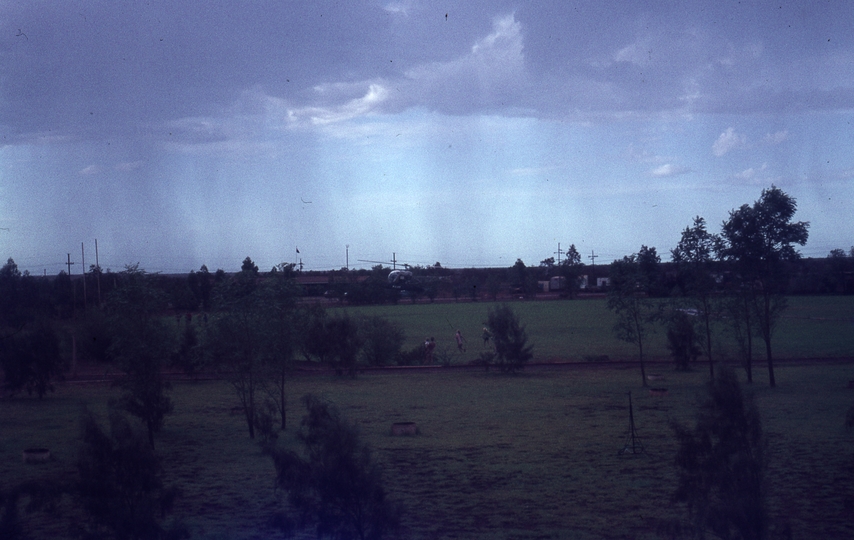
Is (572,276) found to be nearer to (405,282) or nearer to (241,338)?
(405,282)

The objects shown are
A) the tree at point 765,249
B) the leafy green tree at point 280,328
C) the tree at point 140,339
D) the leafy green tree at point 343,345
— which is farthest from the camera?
the leafy green tree at point 343,345

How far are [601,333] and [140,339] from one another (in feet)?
119

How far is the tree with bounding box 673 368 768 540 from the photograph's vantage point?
601cm

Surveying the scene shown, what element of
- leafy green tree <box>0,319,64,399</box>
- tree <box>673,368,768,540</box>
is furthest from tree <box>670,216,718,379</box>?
leafy green tree <box>0,319,64,399</box>

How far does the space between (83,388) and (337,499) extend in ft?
81.3

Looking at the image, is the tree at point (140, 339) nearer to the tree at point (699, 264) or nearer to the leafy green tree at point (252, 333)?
the leafy green tree at point (252, 333)

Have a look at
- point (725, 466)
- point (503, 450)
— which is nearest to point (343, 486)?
point (725, 466)

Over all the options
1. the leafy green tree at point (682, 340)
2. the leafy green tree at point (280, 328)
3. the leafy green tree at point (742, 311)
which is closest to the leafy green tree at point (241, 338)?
the leafy green tree at point (280, 328)

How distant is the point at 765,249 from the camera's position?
71.6ft

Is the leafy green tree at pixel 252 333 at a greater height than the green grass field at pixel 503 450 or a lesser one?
greater

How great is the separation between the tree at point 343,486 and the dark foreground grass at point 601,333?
590 inches

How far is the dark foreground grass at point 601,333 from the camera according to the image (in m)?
33.3

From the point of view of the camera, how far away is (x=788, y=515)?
8938 millimetres

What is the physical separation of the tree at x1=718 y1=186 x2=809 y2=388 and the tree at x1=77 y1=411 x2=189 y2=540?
19.8 meters
